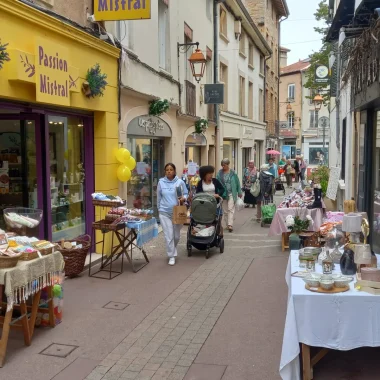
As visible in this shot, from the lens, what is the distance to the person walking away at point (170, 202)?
7.96 metres

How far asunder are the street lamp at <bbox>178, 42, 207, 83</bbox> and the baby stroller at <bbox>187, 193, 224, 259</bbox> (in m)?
4.95

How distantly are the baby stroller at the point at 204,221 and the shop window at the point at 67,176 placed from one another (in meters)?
1.93

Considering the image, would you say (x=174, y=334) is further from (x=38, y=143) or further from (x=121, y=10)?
(x=121, y=10)

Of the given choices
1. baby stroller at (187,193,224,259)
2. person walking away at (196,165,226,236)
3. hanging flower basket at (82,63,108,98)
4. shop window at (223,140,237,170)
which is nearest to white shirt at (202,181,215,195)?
person walking away at (196,165,226,236)

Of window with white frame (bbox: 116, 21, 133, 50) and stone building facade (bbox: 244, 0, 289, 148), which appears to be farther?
stone building facade (bbox: 244, 0, 289, 148)

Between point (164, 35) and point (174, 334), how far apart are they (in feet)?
28.5

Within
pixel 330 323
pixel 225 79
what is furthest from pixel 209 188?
pixel 225 79

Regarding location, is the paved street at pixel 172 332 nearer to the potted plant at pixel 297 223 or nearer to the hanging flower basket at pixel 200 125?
the potted plant at pixel 297 223

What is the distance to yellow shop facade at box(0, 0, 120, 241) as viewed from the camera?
19.5 feet

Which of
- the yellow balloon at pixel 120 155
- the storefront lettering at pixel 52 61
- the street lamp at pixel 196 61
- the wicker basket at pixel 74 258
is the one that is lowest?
the wicker basket at pixel 74 258

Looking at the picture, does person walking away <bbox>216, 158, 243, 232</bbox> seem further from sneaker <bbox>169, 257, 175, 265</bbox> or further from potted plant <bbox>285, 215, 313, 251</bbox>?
sneaker <bbox>169, 257, 175, 265</bbox>

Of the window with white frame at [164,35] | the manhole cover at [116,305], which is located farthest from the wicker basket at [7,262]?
the window with white frame at [164,35]

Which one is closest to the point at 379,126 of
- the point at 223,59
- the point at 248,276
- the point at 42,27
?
the point at 248,276

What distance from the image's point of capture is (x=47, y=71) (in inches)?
248
